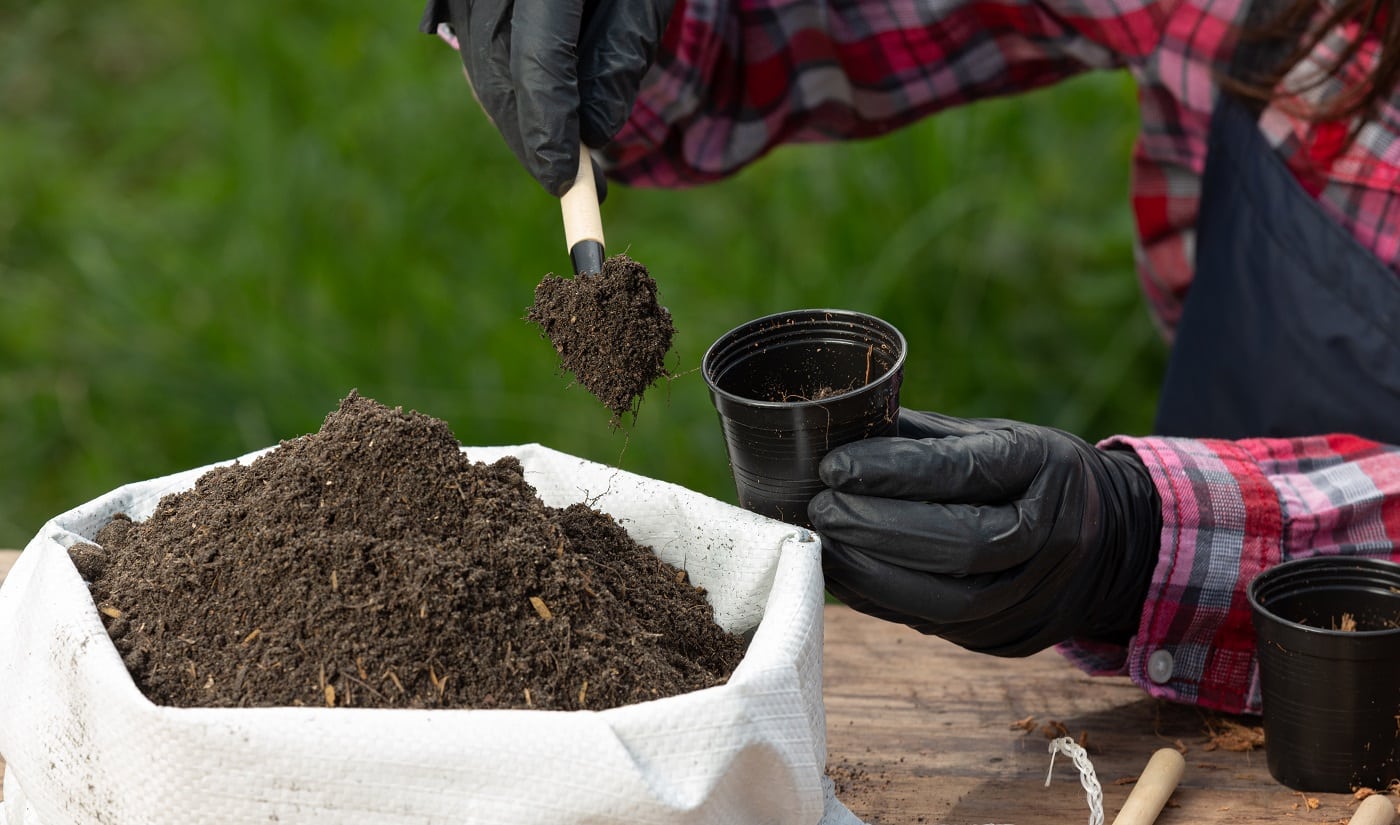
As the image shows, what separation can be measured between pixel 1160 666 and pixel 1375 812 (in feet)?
0.98

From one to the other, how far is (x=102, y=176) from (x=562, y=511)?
3.08 m

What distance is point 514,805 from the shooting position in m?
0.94

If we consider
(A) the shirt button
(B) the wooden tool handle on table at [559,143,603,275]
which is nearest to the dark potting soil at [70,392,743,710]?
(B) the wooden tool handle on table at [559,143,603,275]

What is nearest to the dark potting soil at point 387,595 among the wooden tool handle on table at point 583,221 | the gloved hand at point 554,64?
the wooden tool handle on table at point 583,221

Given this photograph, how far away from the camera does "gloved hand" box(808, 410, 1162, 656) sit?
1.23 meters

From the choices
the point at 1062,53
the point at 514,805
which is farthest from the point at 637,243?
the point at 514,805

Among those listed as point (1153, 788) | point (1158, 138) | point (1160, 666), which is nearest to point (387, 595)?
point (1153, 788)

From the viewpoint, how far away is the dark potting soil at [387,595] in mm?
1033

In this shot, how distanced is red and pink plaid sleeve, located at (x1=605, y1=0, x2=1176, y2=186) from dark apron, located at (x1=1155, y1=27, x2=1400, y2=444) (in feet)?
0.93

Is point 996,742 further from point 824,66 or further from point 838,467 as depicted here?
point 824,66

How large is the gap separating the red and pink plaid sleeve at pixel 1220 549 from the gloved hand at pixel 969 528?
0.34 feet

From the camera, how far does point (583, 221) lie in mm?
1379

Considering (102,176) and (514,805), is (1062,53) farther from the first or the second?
(102,176)

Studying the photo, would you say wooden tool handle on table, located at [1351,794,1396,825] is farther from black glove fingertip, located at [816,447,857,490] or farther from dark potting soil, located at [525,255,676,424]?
dark potting soil, located at [525,255,676,424]
